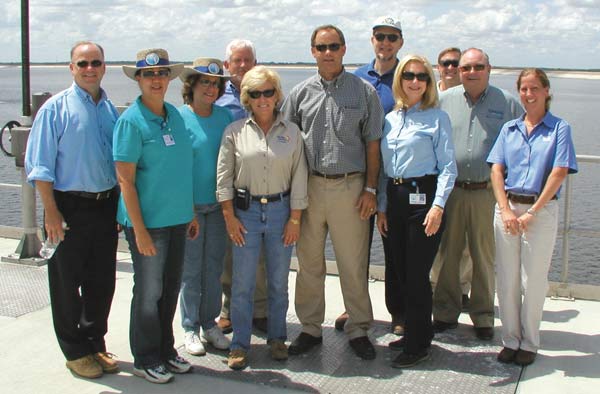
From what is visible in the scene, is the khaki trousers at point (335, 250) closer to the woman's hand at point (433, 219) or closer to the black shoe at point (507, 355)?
the woman's hand at point (433, 219)

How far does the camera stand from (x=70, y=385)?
146 inches

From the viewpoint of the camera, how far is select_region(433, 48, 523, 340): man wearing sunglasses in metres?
4.26

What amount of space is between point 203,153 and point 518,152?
1784mm

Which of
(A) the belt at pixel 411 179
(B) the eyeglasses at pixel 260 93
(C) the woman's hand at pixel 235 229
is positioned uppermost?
(B) the eyeglasses at pixel 260 93

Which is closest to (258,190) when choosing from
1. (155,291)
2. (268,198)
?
(268,198)

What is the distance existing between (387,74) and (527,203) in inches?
49.1

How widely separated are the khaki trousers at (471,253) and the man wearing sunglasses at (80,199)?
2070 mm

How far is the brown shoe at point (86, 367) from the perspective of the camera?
12.5 feet

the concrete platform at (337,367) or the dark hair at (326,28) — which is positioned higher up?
the dark hair at (326,28)

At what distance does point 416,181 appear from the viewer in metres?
3.88

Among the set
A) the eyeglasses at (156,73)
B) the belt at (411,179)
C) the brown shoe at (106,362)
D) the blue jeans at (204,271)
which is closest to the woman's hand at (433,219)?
the belt at (411,179)

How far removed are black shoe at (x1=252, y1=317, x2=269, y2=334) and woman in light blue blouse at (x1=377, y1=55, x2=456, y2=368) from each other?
0.97 meters

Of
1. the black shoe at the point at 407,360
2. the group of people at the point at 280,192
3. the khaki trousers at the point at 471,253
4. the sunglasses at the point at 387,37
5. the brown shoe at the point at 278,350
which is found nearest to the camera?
the group of people at the point at 280,192

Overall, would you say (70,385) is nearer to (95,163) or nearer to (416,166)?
(95,163)
